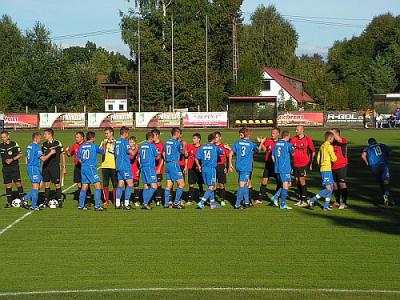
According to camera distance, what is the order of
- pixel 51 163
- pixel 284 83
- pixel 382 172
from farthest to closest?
pixel 284 83
pixel 51 163
pixel 382 172

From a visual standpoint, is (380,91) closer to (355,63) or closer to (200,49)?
(355,63)

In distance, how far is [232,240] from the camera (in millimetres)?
13188

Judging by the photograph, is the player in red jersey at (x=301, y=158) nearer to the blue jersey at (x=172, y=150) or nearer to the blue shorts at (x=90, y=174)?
the blue jersey at (x=172, y=150)

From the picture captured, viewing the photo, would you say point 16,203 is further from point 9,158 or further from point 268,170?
point 268,170

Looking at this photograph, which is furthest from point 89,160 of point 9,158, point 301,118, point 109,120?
point 301,118

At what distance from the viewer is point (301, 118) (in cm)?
6219

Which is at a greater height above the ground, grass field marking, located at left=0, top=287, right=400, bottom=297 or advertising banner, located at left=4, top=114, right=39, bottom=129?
advertising banner, located at left=4, top=114, right=39, bottom=129

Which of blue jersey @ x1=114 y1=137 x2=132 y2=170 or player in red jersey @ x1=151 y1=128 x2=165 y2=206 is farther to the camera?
player in red jersey @ x1=151 y1=128 x2=165 y2=206

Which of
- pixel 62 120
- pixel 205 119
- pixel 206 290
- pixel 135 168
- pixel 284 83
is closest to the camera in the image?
pixel 206 290

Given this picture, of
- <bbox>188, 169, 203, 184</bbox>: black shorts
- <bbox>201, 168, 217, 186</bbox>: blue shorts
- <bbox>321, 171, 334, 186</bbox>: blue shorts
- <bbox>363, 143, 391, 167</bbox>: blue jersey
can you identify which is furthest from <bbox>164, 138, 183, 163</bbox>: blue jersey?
<bbox>363, 143, 391, 167</bbox>: blue jersey

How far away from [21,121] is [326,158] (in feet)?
158

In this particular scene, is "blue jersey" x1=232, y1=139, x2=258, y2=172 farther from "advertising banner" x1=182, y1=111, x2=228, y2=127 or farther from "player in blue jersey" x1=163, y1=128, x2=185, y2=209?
"advertising banner" x1=182, y1=111, x2=228, y2=127

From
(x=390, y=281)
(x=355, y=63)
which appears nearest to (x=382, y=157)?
(x=390, y=281)

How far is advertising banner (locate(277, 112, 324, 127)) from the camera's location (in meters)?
61.6
